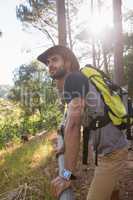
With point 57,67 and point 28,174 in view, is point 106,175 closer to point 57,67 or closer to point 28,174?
point 57,67

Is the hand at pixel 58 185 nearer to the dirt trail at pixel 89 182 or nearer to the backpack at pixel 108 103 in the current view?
the backpack at pixel 108 103

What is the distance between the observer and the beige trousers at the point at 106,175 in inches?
108

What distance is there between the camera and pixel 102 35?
Result: 35.1m

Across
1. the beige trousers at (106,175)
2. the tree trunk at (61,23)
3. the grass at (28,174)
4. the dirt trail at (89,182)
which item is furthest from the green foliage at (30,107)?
the beige trousers at (106,175)

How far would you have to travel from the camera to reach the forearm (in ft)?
6.44

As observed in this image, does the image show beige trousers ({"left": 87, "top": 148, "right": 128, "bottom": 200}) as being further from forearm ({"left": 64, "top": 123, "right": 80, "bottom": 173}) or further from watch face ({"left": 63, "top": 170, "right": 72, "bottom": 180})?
watch face ({"left": 63, "top": 170, "right": 72, "bottom": 180})

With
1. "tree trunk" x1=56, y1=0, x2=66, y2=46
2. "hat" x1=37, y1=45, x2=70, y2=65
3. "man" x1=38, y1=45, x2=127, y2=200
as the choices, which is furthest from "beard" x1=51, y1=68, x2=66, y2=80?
"tree trunk" x1=56, y1=0, x2=66, y2=46

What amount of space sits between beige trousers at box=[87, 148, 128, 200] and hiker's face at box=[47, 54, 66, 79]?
0.75 meters

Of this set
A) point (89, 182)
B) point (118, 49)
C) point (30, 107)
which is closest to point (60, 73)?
point (89, 182)

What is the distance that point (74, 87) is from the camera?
222 cm

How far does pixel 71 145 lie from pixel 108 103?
502mm

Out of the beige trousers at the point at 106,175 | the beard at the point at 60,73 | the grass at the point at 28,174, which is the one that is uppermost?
the beard at the point at 60,73

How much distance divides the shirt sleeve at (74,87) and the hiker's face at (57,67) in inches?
5.4

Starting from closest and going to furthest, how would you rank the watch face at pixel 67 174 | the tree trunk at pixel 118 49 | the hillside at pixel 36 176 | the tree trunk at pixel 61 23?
the watch face at pixel 67 174
the hillside at pixel 36 176
the tree trunk at pixel 61 23
the tree trunk at pixel 118 49
